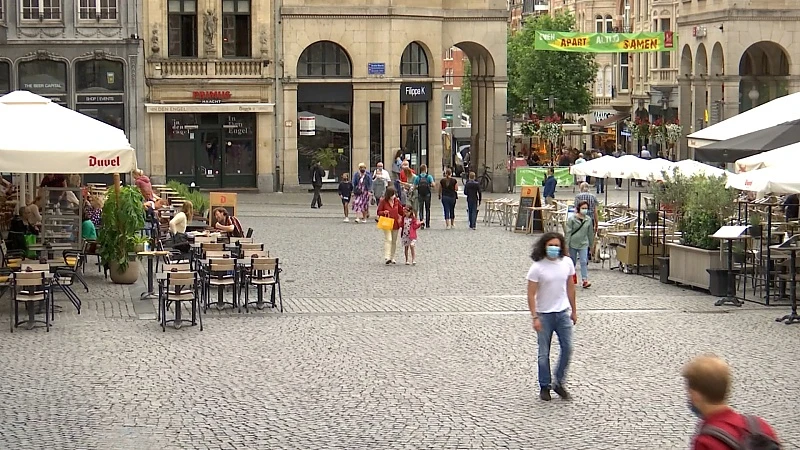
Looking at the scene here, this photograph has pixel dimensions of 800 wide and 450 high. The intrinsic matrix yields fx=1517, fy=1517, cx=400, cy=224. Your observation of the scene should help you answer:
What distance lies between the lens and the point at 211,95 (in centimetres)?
5053

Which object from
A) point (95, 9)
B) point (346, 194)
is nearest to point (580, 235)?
point (346, 194)

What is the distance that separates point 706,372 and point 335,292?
55.5 ft

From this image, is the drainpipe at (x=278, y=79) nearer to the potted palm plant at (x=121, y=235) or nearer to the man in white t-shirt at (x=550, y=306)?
the potted palm plant at (x=121, y=235)

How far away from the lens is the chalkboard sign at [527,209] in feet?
121

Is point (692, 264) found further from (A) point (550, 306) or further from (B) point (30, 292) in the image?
(B) point (30, 292)

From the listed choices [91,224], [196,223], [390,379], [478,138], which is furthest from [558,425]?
[478,138]

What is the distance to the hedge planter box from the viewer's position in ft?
Result: 76.5

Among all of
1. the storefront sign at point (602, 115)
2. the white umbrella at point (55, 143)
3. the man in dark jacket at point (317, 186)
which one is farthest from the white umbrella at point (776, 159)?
the storefront sign at point (602, 115)

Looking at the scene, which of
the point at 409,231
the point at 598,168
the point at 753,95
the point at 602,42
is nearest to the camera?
the point at 409,231

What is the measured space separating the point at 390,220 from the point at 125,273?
5696 millimetres

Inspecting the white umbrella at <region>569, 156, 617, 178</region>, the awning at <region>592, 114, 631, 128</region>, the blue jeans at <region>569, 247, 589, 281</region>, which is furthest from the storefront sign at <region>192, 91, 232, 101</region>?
the awning at <region>592, 114, 631, 128</region>

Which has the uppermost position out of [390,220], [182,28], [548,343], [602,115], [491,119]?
[182,28]

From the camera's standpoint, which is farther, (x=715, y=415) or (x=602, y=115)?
(x=602, y=115)

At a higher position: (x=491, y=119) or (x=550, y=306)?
(x=491, y=119)
